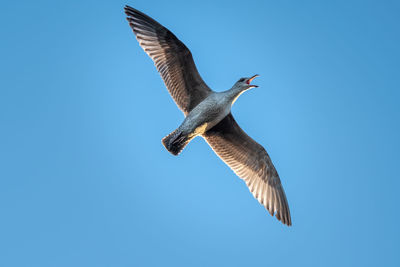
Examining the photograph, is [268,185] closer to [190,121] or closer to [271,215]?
[271,215]

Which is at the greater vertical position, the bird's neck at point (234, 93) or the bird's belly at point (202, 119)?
the bird's neck at point (234, 93)

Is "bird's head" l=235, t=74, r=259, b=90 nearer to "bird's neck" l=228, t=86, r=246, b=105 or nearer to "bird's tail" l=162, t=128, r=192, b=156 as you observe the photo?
"bird's neck" l=228, t=86, r=246, b=105

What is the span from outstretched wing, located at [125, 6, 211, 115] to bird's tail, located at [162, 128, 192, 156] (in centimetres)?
96

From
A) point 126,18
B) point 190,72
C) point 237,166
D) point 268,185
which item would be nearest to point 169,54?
point 190,72

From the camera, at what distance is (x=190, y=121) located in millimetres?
A: 9953

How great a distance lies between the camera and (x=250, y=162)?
36.2 ft

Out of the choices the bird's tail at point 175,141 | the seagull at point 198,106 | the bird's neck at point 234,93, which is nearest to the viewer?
the bird's tail at point 175,141

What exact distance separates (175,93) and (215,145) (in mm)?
1600

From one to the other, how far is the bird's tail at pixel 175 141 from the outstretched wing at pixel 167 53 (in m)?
0.96

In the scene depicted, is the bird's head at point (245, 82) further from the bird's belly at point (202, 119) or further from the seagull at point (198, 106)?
the bird's belly at point (202, 119)

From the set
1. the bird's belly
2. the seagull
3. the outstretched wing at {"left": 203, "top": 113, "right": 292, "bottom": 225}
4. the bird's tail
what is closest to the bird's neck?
the seagull

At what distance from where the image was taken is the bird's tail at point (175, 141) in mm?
9867

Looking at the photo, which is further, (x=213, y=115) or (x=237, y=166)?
(x=237, y=166)

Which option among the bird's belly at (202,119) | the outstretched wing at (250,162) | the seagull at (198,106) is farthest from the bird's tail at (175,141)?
the outstretched wing at (250,162)
